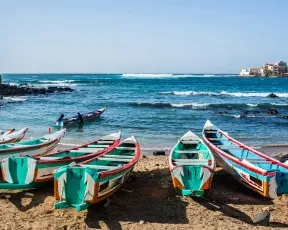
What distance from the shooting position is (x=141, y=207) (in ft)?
29.0

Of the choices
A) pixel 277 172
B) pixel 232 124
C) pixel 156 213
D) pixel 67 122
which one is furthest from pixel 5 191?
pixel 232 124

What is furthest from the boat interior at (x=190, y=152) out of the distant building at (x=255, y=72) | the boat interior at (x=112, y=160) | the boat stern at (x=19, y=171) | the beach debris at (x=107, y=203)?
the distant building at (x=255, y=72)

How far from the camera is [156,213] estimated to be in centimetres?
848

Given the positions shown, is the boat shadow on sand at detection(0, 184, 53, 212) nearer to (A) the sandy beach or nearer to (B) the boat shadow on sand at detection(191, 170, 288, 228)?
(A) the sandy beach

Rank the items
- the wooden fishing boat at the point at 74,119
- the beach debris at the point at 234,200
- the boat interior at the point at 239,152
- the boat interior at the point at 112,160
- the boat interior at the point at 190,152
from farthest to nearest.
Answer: the wooden fishing boat at the point at 74,119
the boat interior at the point at 190,152
the boat interior at the point at 239,152
the boat interior at the point at 112,160
the beach debris at the point at 234,200

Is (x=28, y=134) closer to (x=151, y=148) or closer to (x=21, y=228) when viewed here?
(x=151, y=148)

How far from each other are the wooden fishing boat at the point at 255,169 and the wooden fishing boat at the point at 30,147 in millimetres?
5720

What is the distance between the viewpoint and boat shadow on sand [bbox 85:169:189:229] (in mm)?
8078

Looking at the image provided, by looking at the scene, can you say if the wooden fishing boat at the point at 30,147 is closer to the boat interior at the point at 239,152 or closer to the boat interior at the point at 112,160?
the boat interior at the point at 112,160

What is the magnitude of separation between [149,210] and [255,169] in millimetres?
2983

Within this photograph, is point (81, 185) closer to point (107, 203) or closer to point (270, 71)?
point (107, 203)

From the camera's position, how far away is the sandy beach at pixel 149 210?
7887 mm

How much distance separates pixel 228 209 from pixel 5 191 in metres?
5.95

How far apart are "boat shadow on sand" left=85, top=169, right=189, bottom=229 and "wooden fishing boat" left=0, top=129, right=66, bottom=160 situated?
11.7 ft
